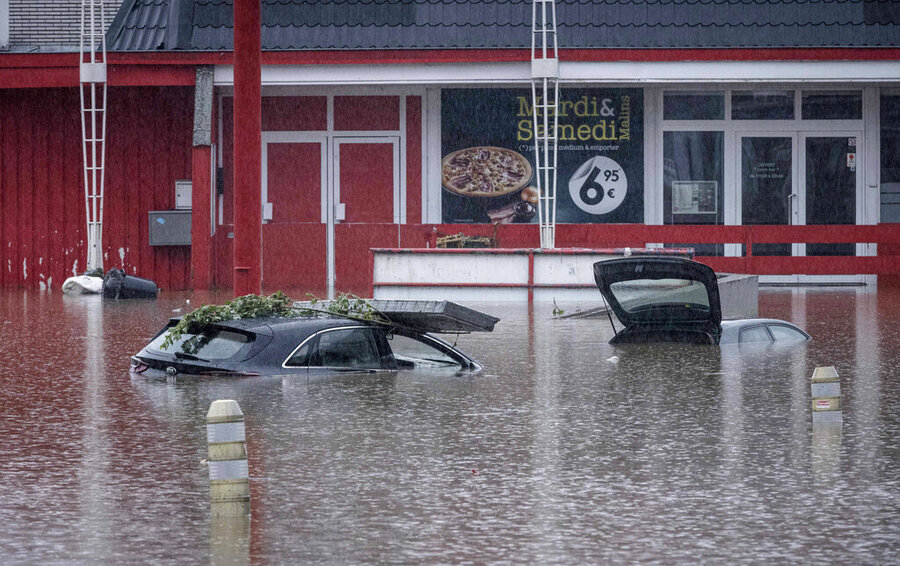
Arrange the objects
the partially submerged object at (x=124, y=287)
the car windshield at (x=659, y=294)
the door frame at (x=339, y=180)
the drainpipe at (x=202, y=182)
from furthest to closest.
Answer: the door frame at (x=339, y=180)
the drainpipe at (x=202, y=182)
the partially submerged object at (x=124, y=287)
the car windshield at (x=659, y=294)

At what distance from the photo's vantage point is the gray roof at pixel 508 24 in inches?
1063

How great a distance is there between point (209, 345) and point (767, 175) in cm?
1751

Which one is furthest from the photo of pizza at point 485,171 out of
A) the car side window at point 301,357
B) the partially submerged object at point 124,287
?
the car side window at point 301,357

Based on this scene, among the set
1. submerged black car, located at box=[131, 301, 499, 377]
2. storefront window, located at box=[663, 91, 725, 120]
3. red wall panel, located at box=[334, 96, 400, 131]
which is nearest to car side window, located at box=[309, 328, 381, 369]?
submerged black car, located at box=[131, 301, 499, 377]

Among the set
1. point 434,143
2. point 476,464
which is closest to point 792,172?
point 434,143

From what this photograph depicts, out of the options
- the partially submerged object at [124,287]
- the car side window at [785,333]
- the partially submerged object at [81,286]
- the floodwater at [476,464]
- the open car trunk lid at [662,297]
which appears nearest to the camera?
the floodwater at [476,464]

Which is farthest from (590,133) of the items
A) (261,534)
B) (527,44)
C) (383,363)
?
(261,534)

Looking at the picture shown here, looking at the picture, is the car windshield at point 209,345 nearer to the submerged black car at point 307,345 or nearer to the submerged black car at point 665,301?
the submerged black car at point 307,345

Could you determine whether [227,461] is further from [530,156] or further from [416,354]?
[530,156]

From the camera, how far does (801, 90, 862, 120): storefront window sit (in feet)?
91.6

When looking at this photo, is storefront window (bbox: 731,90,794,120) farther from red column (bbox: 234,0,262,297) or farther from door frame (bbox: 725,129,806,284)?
red column (bbox: 234,0,262,297)

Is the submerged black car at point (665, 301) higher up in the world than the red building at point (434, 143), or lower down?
lower down

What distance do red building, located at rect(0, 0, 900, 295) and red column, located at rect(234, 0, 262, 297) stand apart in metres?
10.0

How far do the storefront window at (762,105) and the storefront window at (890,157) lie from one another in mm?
1868
